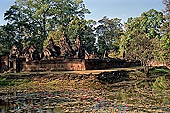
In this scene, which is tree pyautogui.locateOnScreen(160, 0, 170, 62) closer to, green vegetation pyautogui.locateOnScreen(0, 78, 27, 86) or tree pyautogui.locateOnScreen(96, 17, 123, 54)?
green vegetation pyautogui.locateOnScreen(0, 78, 27, 86)

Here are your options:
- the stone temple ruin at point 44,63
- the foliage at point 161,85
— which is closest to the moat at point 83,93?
the foliage at point 161,85

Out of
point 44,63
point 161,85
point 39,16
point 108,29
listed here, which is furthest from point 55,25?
point 161,85

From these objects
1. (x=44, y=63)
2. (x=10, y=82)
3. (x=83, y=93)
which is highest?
(x=44, y=63)

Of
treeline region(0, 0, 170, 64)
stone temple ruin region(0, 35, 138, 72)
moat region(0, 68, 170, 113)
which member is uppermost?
treeline region(0, 0, 170, 64)

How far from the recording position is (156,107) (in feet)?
33.9

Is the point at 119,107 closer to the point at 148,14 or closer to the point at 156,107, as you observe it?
the point at 156,107

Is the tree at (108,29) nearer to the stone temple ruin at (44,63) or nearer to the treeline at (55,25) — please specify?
the treeline at (55,25)

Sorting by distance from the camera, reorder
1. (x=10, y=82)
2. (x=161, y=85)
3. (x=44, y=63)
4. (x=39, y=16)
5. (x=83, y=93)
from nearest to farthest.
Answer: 1. (x=83, y=93)
2. (x=161, y=85)
3. (x=10, y=82)
4. (x=44, y=63)
5. (x=39, y=16)

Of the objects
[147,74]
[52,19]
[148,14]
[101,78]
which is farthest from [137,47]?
[52,19]

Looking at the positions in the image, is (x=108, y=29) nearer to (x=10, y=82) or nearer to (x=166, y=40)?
(x=166, y=40)

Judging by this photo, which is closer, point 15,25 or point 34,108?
A: point 34,108

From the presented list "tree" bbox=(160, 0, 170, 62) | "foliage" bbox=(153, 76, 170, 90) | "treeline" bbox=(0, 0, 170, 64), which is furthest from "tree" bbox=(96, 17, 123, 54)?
"foliage" bbox=(153, 76, 170, 90)

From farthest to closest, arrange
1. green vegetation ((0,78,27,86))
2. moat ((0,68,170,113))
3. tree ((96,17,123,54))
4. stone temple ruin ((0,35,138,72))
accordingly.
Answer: tree ((96,17,123,54)) → stone temple ruin ((0,35,138,72)) → green vegetation ((0,78,27,86)) → moat ((0,68,170,113))

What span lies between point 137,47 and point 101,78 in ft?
38.0
